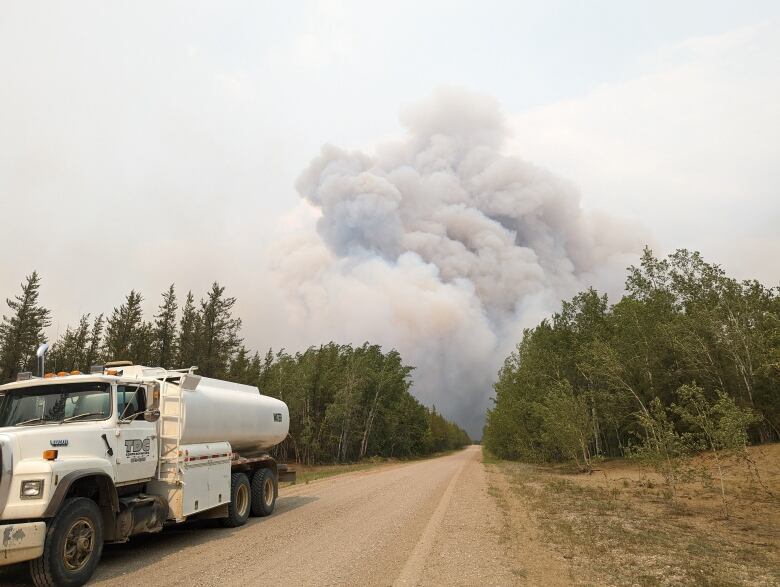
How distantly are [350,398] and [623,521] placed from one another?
49807mm

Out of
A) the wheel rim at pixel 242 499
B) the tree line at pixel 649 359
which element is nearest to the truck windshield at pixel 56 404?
the wheel rim at pixel 242 499

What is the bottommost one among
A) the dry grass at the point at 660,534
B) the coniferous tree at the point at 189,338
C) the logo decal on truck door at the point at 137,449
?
the dry grass at the point at 660,534

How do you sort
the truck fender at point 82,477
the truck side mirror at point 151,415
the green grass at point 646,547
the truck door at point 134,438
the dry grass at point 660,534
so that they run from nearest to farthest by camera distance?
the truck fender at point 82,477, the green grass at point 646,547, the dry grass at point 660,534, the truck door at point 134,438, the truck side mirror at point 151,415

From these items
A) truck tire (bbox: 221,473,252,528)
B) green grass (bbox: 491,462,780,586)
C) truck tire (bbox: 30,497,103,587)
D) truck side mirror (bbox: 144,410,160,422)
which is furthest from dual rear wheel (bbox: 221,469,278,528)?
green grass (bbox: 491,462,780,586)

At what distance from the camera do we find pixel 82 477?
7.71 metres

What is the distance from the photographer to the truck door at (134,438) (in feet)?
28.8

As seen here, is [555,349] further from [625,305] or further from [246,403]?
[246,403]

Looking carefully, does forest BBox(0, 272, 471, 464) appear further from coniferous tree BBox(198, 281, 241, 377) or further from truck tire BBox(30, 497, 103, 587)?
truck tire BBox(30, 497, 103, 587)

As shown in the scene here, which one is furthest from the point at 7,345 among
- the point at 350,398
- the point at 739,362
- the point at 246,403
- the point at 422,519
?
the point at 739,362

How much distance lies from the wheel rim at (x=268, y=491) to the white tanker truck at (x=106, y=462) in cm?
105

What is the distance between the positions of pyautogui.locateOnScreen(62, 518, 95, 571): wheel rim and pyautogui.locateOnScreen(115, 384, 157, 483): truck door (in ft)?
3.58

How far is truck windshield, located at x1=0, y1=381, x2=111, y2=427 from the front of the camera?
848 cm

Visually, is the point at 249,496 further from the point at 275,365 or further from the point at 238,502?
the point at 275,365

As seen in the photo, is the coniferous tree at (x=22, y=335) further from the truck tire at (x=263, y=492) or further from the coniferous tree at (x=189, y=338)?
the truck tire at (x=263, y=492)
